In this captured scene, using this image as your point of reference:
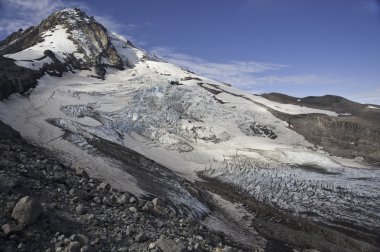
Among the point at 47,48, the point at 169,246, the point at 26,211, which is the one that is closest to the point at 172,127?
the point at 47,48

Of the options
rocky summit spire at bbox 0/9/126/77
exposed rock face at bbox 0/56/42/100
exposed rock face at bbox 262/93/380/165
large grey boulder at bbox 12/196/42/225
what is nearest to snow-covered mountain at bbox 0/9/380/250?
exposed rock face at bbox 0/56/42/100

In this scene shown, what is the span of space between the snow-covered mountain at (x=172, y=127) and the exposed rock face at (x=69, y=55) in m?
0.25

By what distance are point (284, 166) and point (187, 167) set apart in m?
9.57

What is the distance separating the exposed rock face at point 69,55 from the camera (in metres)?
48.7

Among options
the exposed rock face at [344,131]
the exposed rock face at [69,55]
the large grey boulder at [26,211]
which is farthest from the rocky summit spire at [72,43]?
the large grey boulder at [26,211]

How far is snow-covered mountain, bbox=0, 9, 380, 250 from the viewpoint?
1172 inches

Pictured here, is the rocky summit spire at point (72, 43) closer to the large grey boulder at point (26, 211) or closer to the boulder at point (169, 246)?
the large grey boulder at point (26, 211)

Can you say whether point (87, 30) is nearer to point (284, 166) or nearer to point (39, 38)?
point (39, 38)

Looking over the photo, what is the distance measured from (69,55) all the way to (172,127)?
27.9m

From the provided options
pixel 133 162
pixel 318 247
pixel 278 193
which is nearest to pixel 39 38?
pixel 133 162

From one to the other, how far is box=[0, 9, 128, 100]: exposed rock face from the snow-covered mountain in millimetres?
252

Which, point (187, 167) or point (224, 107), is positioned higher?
point (224, 107)

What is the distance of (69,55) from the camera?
219 ft

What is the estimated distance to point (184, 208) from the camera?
22031 mm
